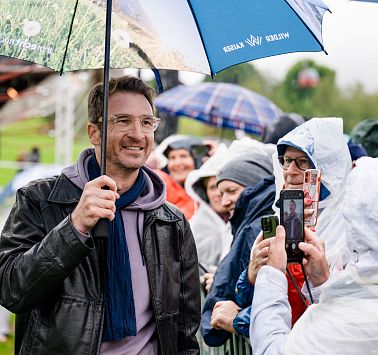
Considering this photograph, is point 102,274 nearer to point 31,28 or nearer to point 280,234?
point 280,234

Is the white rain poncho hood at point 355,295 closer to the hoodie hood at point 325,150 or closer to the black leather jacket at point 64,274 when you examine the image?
the black leather jacket at point 64,274

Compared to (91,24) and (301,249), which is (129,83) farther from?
(301,249)

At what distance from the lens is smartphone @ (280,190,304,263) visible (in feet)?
11.4

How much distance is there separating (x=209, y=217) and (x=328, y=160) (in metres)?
2.64

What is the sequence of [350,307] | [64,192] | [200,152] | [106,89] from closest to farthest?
[350,307] → [106,89] → [64,192] → [200,152]

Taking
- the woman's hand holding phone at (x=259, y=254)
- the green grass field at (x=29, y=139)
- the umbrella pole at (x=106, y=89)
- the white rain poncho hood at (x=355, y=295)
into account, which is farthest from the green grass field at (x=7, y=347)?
the green grass field at (x=29, y=139)

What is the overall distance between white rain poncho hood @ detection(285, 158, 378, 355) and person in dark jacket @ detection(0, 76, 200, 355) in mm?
829

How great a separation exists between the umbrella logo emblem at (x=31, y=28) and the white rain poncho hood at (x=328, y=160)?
131 centimetres

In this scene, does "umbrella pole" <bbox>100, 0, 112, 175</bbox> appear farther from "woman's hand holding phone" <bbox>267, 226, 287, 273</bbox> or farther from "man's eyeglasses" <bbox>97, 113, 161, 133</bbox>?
"woman's hand holding phone" <bbox>267, 226, 287, 273</bbox>

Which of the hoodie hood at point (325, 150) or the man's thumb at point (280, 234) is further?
the hoodie hood at point (325, 150)

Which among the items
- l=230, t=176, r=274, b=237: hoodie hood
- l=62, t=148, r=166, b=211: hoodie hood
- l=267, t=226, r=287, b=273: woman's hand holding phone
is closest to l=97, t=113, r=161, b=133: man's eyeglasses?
l=62, t=148, r=166, b=211: hoodie hood

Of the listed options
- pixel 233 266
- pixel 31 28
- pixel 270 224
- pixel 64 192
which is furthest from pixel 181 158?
pixel 270 224

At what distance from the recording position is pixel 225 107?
35.8ft

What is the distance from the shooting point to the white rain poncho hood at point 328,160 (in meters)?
4.20
